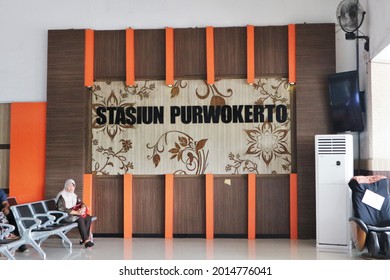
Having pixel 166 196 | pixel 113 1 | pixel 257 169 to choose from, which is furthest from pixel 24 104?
pixel 257 169

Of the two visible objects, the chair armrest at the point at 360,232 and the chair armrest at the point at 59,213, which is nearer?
the chair armrest at the point at 360,232

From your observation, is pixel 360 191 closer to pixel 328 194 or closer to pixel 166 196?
pixel 328 194

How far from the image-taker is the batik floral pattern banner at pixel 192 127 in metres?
8.05

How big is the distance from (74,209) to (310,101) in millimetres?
3928

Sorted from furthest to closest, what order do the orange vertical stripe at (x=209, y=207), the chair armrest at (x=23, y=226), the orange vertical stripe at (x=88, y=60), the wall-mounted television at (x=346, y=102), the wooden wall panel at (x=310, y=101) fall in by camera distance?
the orange vertical stripe at (x=88, y=60), the orange vertical stripe at (x=209, y=207), the wooden wall panel at (x=310, y=101), the wall-mounted television at (x=346, y=102), the chair armrest at (x=23, y=226)

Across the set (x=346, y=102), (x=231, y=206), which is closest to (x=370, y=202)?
(x=346, y=102)

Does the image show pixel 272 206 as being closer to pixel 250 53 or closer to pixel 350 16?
pixel 250 53

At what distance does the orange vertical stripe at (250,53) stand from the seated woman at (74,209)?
3176mm

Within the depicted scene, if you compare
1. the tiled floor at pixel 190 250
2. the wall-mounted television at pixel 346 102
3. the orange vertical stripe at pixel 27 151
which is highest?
the wall-mounted television at pixel 346 102

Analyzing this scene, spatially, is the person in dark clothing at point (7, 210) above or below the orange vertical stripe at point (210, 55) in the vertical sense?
below

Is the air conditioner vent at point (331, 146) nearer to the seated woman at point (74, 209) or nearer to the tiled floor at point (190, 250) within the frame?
the tiled floor at point (190, 250)

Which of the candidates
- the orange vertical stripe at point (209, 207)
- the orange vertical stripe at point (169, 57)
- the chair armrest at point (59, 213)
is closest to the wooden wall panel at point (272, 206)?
the orange vertical stripe at point (209, 207)

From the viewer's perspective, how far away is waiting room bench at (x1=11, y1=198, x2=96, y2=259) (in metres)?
6.51

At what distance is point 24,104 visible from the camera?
325 inches
